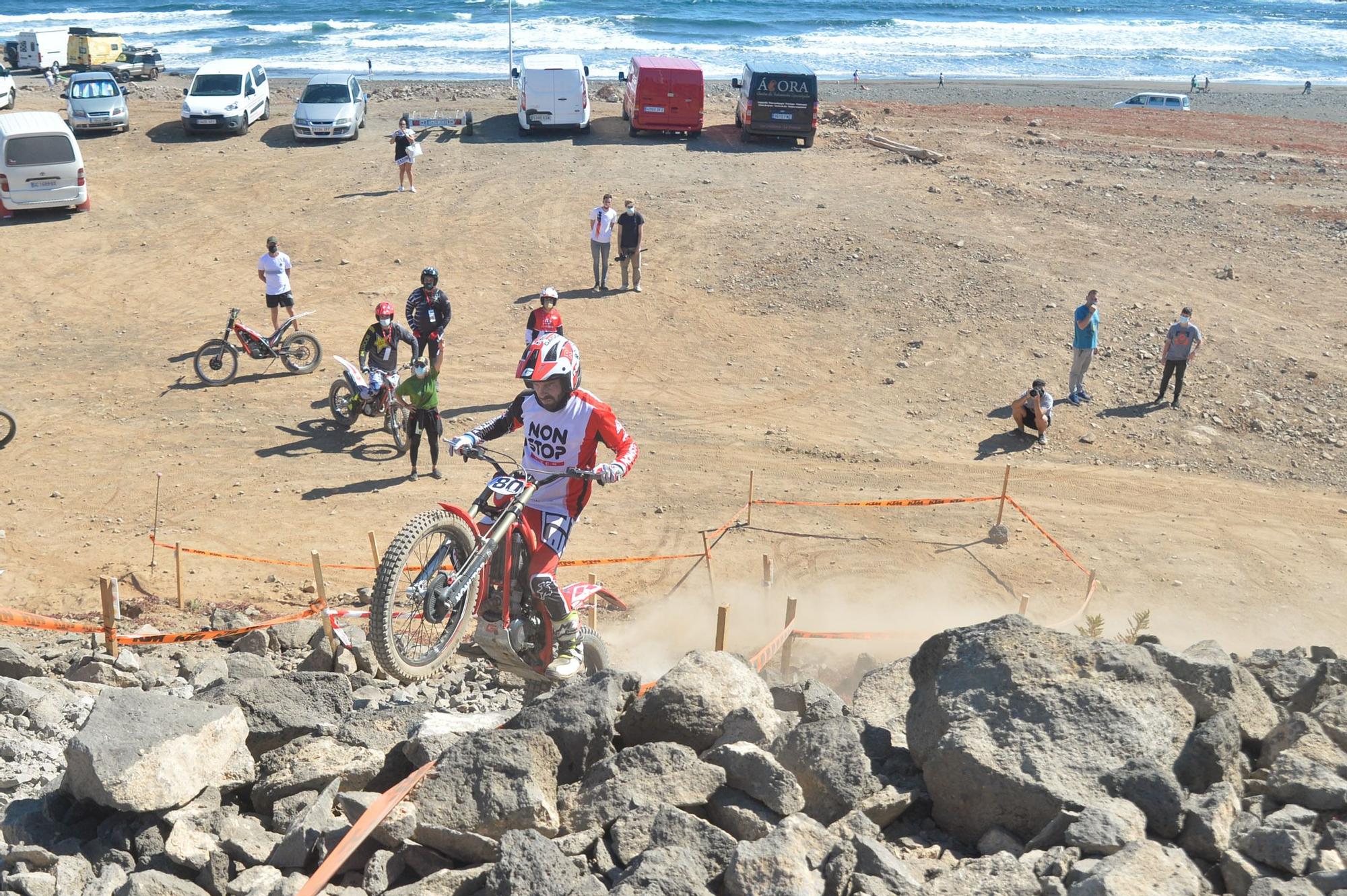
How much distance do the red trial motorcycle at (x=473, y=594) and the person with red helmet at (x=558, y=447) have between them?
10 cm

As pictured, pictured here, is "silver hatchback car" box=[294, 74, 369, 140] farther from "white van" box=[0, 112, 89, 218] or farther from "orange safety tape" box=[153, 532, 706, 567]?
"orange safety tape" box=[153, 532, 706, 567]

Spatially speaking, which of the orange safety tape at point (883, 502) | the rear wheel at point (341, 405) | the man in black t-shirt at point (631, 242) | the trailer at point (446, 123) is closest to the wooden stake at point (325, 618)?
the rear wheel at point (341, 405)

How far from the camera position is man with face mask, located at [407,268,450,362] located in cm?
1498

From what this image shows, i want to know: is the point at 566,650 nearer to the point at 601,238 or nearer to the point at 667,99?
the point at 601,238

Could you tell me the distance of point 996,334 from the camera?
1973 centimetres

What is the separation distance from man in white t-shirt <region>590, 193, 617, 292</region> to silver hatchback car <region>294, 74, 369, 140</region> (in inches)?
536

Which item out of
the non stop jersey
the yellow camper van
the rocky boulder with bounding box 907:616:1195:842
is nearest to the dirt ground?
the non stop jersey

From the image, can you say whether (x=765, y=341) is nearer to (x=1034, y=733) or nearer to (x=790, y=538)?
(x=790, y=538)

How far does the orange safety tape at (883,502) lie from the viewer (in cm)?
1399

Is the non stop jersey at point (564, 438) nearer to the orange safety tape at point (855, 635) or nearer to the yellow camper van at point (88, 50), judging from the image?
the orange safety tape at point (855, 635)

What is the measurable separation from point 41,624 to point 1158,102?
4793cm

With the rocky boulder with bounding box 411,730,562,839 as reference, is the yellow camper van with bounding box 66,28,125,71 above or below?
→ above

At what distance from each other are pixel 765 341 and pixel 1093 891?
51.3 feet

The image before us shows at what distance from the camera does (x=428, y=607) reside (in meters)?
6.90
